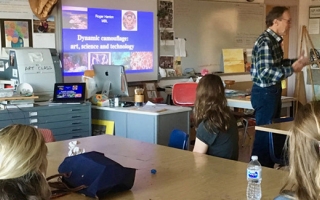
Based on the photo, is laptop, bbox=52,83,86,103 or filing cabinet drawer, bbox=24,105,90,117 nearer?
filing cabinet drawer, bbox=24,105,90,117

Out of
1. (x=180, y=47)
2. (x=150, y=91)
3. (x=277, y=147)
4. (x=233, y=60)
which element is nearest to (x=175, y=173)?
(x=277, y=147)

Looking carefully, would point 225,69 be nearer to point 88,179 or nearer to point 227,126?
point 227,126

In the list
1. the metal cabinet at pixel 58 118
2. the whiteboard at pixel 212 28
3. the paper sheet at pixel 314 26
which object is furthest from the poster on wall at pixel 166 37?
the paper sheet at pixel 314 26

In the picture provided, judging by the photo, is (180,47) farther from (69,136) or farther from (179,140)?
(179,140)

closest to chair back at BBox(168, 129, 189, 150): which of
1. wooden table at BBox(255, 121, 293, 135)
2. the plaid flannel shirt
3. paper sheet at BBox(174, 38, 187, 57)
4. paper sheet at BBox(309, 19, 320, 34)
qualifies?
wooden table at BBox(255, 121, 293, 135)

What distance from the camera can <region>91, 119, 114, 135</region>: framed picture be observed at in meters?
5.00

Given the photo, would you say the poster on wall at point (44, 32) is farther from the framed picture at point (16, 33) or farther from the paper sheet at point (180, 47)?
the paper sheet at point (180, 47)

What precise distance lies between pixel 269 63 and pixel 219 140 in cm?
158

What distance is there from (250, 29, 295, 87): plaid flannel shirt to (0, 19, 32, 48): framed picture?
244 cm

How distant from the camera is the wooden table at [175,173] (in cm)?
214

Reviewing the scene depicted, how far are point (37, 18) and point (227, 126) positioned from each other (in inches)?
116

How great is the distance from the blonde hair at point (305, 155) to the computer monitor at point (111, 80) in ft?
12.0

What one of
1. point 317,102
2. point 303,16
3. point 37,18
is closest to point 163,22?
point 37,18

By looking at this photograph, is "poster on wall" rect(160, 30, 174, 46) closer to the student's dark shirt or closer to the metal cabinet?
the metal cabinet
